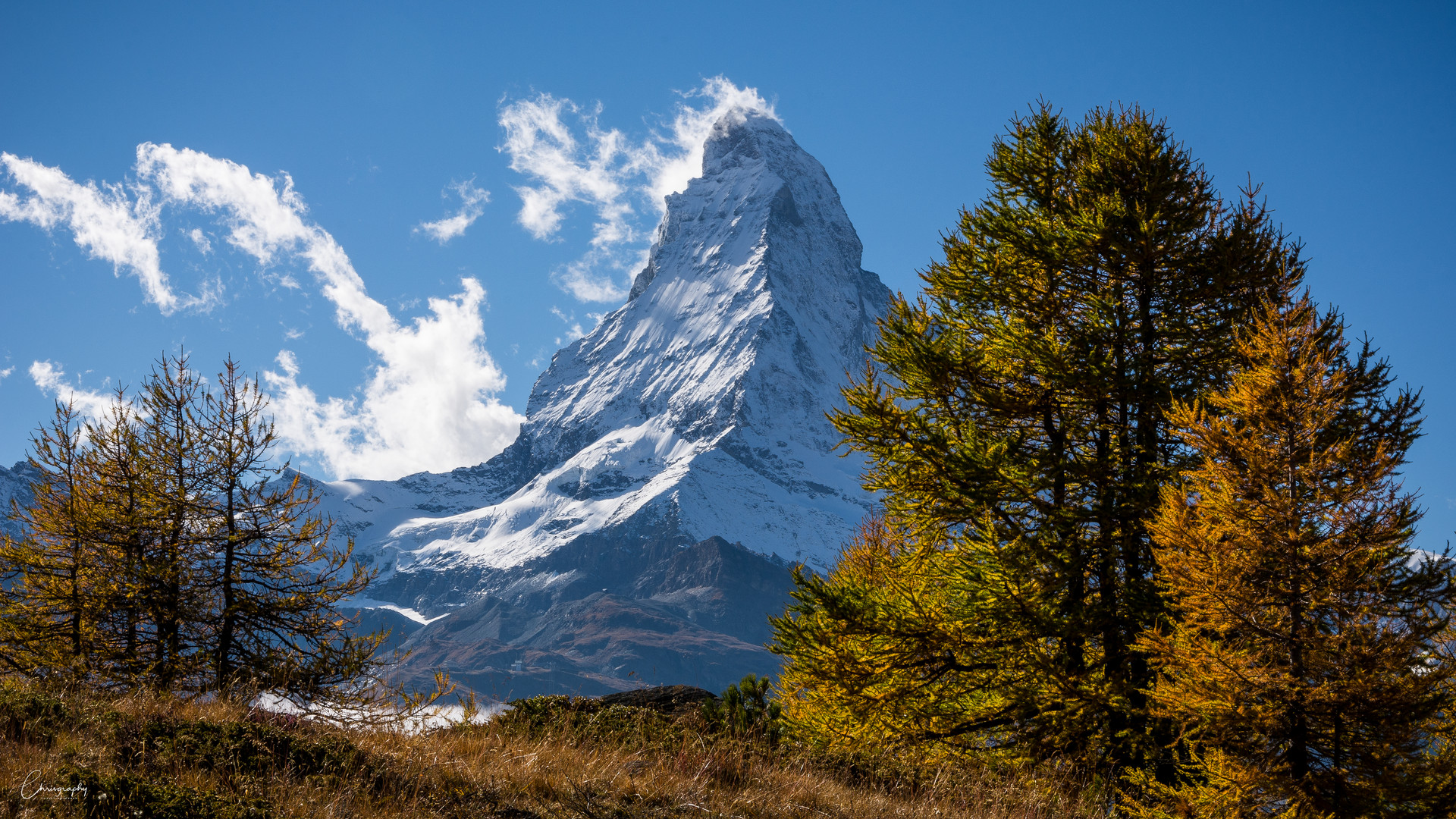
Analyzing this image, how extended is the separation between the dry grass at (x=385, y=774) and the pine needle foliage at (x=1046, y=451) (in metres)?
1.56

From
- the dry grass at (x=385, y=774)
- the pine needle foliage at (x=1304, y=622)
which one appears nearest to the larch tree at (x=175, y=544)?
the dry grass at (x=385, y=774)

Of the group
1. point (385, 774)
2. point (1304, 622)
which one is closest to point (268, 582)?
point (385, 774)

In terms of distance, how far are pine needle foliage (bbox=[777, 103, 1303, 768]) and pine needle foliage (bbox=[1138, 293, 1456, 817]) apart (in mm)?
778

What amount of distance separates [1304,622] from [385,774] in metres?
7.66

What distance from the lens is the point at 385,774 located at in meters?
4.99

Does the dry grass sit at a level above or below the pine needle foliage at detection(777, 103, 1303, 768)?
below

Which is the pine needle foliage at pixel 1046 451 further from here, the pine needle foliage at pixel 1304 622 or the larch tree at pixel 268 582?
the larch tree at pixel 268 582

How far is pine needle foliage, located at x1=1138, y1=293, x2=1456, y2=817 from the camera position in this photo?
6.62 metres

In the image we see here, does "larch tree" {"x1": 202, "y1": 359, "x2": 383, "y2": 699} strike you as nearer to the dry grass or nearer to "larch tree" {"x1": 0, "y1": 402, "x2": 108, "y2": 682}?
"larch tree" {"x1": 0, "y1": 402, "x2": 108, "y2": 682}

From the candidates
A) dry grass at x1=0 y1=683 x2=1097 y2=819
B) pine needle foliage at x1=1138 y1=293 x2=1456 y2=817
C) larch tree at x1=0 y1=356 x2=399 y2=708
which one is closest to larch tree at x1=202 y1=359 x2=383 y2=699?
larch tree at x1=0 y1=356 x2=399 y2=708

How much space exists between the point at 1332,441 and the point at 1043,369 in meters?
2.75

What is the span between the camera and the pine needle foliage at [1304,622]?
21.7 ft

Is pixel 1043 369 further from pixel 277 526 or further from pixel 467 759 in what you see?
pixel 277 526
